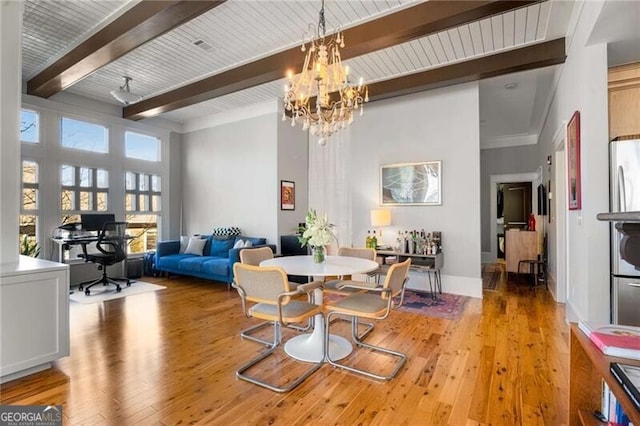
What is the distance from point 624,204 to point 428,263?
2409 mm

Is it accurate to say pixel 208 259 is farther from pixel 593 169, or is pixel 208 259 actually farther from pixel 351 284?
pixel 593 169

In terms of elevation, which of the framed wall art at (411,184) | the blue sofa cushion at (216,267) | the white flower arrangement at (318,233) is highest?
the framed wall art at (411,184)

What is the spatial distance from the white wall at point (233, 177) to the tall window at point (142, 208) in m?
0.62

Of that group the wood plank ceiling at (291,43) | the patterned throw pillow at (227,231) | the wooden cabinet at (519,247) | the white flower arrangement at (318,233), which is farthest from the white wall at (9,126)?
the wooden cabinet at (519,247)

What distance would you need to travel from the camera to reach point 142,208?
668cm

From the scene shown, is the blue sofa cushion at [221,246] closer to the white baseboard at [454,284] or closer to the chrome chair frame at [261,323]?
the chrome chair frame at [261,323]

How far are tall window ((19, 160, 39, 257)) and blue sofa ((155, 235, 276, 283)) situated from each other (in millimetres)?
1861

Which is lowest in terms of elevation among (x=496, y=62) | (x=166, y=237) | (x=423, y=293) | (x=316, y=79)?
(x=423, y=293)

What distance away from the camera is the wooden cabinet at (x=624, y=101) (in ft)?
9.11

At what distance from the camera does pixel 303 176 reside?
6566 mm

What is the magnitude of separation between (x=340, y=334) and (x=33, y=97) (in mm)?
5967

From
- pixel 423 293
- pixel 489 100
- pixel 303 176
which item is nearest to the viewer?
pixel 423 293

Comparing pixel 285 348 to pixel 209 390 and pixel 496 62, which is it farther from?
pixel 496 62

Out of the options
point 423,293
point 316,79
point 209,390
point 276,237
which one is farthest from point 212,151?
point 209,390
